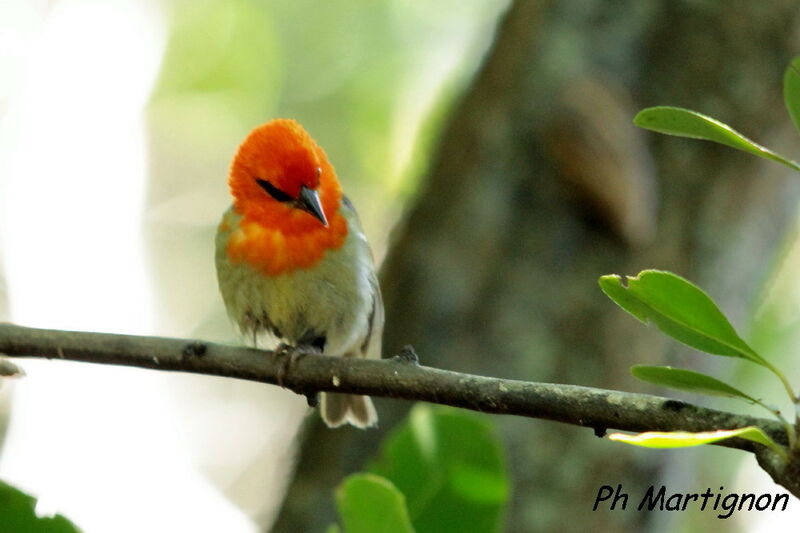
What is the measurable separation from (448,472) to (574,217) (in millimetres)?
2565

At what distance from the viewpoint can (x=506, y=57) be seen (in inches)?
211

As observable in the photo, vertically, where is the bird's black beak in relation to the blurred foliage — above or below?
above

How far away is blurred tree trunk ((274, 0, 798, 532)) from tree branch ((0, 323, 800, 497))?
Answer: 7.31ft

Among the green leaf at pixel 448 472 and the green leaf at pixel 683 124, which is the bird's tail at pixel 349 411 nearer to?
the green leaf at pixel 448 472

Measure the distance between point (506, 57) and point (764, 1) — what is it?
141 centimetres

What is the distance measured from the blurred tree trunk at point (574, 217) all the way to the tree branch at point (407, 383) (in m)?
2.23

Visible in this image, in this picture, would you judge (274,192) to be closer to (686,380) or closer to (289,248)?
(289,248)

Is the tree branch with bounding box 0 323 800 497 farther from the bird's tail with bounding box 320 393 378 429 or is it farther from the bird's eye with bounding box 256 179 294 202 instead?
the bird's tail with bounding box 320 393 378 429

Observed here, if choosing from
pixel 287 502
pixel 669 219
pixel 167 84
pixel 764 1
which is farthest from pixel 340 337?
pixel 167 84

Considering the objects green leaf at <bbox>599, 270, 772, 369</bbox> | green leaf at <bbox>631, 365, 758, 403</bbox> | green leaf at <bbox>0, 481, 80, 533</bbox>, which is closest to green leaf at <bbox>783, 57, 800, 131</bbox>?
green leaf at <bbox>599, 270, 772, 369</bbox>

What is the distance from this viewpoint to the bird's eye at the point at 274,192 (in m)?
3.99

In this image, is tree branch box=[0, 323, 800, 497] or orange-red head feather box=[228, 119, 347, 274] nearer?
tree branch box=[0, 323, 800, 497]

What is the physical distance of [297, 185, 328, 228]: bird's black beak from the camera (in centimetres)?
385

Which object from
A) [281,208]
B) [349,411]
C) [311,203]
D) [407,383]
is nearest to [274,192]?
[281,208]
